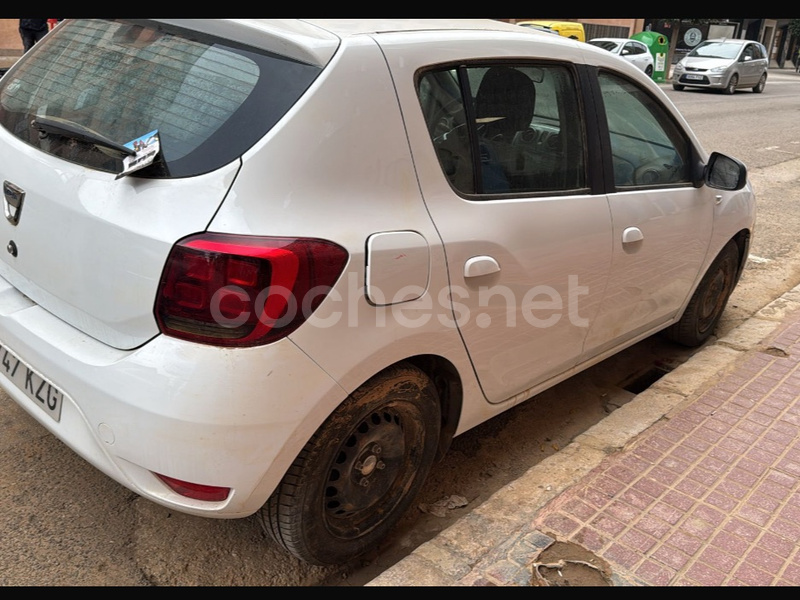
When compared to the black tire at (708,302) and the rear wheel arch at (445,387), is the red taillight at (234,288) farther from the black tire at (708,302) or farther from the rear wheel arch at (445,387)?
the black tire at (708,302)

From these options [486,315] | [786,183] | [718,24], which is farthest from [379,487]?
[718,24]

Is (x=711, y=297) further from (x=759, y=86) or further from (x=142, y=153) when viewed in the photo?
(x=759, y=86)

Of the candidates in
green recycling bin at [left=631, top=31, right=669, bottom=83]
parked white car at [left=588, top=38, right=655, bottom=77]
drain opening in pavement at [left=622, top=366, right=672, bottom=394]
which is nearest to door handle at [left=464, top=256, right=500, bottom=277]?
drain opening in pavement at [left=622, top=366, right=672, bottom=394]

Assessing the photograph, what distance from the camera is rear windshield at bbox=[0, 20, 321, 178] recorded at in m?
1.95

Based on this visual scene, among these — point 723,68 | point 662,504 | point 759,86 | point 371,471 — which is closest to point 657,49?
point 723,68

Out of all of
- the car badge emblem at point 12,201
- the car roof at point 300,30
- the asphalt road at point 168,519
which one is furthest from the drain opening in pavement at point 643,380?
the car badge emblem at point 12,201

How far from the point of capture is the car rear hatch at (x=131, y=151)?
1.91 meters

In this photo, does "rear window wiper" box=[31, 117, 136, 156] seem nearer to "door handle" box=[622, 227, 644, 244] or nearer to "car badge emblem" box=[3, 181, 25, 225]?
"car badge emblem" box=[3, 181, 25, 225]

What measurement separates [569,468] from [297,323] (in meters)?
1.43

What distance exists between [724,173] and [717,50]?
24.2 m

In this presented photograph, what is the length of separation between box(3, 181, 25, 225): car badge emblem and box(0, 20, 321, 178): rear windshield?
0.16 m

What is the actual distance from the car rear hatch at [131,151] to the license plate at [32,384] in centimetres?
21

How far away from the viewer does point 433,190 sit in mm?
2238

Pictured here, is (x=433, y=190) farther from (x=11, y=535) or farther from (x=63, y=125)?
(x=11, y=535)
